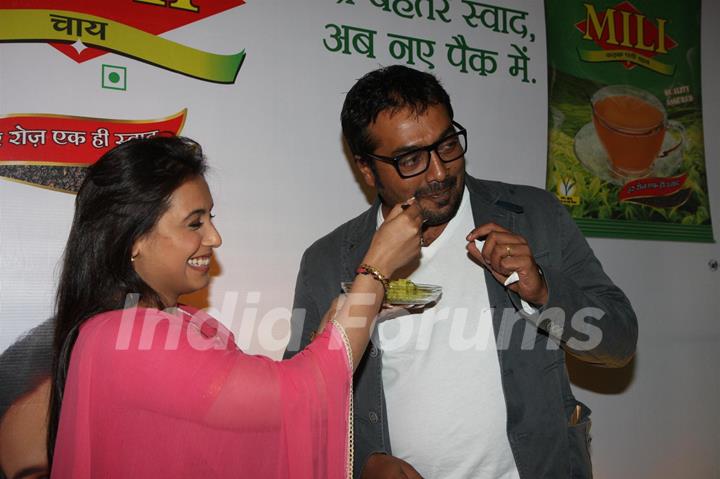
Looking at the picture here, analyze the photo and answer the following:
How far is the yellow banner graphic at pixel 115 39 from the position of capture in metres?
2.23

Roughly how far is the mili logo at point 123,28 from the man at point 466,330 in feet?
2.35

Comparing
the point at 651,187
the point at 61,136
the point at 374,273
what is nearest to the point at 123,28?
the point at 61,136

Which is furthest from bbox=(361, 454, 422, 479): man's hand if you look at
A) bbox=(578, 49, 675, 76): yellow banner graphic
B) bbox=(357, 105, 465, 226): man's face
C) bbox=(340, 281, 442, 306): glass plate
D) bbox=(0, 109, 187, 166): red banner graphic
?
bbox=(578, 49, 675, 76): yellow banner graphic

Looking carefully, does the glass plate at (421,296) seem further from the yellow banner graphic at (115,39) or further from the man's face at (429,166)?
the yellow banner graphic at (115,39)

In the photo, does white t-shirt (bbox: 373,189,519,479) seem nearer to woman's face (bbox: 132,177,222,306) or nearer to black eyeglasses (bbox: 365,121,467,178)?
black eyeglasses (bbox: 365,121,467,178)

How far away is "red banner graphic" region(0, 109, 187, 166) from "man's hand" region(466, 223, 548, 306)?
4.08 ft

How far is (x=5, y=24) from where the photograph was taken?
7.22 ft

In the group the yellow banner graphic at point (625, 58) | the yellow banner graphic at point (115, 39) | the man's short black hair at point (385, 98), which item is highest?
the yellow banner graphic at point (625, 58)

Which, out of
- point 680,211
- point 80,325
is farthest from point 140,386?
point 680,211

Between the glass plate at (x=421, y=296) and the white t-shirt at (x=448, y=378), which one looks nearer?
the glass plate at (x=421, y=296)

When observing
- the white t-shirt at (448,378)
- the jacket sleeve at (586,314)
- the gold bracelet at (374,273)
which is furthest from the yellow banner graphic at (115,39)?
the jacket sleeve at (586,314)

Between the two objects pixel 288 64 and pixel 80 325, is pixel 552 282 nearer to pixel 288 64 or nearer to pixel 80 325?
pixel 80 325

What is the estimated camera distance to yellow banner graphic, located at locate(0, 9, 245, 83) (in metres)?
2.23

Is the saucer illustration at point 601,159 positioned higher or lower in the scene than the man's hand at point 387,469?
higher
